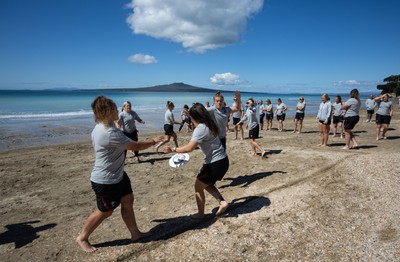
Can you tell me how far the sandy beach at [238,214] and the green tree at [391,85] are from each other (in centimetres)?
6227

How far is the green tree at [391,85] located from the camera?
5622 centimetres

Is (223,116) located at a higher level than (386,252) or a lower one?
higher

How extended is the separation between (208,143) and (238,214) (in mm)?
1466

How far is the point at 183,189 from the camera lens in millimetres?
5734

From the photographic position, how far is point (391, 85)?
58375mm

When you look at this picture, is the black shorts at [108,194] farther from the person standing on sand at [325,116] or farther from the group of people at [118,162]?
the person standing on sand at [325,116]

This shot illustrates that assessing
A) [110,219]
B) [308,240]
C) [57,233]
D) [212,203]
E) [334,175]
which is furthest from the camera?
[334,175]

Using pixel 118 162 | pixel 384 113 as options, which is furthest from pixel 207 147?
pixel 384 113

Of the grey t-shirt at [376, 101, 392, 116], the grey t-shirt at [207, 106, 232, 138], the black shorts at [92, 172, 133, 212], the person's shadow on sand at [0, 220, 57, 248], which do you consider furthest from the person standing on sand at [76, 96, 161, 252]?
the grey t-shirt at [376, 101, 392, 116]

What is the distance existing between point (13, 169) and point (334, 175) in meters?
9.46

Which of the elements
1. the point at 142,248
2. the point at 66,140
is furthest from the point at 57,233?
the point at 66,140

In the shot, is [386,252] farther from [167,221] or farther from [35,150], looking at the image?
[35,150]

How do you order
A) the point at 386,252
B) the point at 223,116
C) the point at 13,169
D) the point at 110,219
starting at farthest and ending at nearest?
the point at 13,169 < the point at 223,116 < the point at 110,219 < the point at 386,252

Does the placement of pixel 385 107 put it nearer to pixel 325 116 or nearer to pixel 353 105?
pixel 325 116
